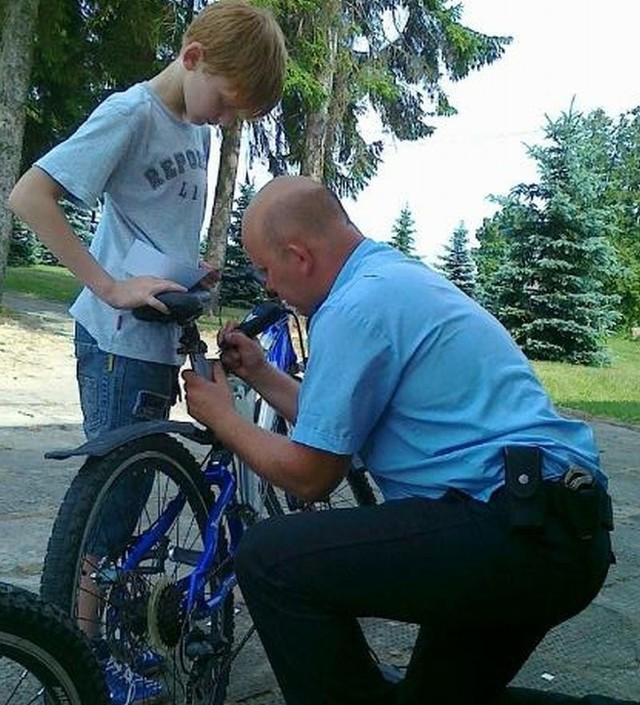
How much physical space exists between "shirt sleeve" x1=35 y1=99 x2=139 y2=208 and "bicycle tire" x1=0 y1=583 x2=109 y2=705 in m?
0.93

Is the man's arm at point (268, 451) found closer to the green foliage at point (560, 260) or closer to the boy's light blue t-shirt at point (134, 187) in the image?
the boy's light blue t-shirt at point (134, 187)

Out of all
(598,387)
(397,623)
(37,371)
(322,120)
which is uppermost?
(322,120)

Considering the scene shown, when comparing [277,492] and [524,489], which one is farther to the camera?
[277,492]

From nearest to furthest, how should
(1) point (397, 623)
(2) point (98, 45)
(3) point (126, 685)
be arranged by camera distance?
(3) point (126, 685)
(1) point (397, 623)
(2) point (98, 45)

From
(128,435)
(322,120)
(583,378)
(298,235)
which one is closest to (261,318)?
(128,435)

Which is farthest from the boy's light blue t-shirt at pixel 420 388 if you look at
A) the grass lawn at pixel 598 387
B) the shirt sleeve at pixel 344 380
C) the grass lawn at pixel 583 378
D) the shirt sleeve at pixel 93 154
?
the grass lawn at pixel 598 387

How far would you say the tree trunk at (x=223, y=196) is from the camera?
17531mm

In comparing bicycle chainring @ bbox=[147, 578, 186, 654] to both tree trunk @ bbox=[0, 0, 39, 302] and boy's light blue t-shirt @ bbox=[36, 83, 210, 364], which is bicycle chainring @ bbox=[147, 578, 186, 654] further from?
tree trunk @ bbox=[0, 0, 39, 302]

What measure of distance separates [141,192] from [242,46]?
1.41 feet

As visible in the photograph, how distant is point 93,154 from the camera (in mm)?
2350

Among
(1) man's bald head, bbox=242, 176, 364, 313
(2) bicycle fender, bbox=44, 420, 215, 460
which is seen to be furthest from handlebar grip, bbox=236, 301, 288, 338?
(1) man's bald head, bbox=242, 176, 364, 313

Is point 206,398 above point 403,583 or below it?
above

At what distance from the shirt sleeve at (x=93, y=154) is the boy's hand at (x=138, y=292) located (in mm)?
210

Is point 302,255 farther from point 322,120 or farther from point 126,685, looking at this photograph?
point 322,120
